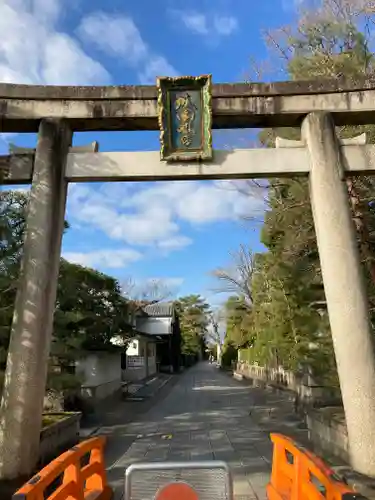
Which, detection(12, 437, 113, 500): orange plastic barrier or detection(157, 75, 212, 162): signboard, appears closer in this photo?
detection(12, 437, 113, 500): orange plastic barrier

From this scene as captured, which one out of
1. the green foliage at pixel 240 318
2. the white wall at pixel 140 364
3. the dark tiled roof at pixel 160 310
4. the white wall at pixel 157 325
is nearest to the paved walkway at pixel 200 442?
the white wall at pixel 140 364

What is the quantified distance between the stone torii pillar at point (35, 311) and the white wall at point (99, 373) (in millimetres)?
8253

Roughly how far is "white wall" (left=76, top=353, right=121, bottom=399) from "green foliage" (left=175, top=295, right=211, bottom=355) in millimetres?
41438

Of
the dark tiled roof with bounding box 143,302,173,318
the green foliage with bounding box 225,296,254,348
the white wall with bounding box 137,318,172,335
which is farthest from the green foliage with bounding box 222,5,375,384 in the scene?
the dark tiled roof with bounding box 143,302,173,318

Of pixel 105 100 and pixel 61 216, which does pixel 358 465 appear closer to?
pixel 61 216

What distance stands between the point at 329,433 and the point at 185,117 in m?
6.96

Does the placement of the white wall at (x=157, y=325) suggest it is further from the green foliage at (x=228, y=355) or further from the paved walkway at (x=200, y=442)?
the paved walkway at (x=200, y=442)

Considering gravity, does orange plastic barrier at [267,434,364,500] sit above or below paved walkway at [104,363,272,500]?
above

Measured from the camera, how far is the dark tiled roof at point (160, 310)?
4584 cm

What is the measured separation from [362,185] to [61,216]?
303 inches

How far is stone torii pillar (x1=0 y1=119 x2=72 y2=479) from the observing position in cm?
668

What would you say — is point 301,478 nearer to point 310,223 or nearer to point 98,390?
point 310,223

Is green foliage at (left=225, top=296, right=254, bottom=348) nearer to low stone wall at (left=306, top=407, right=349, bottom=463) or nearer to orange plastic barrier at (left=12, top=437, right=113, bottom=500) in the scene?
low stone wall at (left=306, top=407, right=349, bottom=463)

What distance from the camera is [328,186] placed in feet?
25.2
